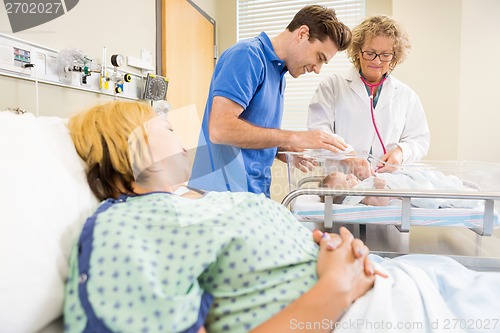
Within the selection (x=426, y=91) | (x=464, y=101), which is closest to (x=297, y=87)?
(x=426, y=91)

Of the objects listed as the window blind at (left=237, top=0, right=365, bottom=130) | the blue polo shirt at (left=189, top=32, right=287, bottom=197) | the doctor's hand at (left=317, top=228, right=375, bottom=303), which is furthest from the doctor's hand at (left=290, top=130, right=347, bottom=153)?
the window blind at (left=237, top=0, right=365, bottom=130)

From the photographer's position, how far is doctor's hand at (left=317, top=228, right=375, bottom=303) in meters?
0.76

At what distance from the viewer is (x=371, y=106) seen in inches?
83.1

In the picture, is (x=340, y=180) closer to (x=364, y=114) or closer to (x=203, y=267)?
(x=364, y=114)

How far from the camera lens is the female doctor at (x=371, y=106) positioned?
2.00m

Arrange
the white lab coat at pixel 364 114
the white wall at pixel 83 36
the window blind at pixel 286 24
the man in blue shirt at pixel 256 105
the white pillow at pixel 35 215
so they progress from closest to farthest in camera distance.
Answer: the white pillow at pixel 35 215 < the man in blue shirt at pixel 256 105 < the white wall at pixel 83 36 < the white lab coat at pixel 364 114 < the window blind at pixel 286 24

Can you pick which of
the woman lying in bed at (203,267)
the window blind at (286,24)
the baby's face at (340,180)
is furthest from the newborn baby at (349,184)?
the window blind at (286,24)

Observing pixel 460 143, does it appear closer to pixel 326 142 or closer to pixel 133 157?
Answer: pixel 326 142

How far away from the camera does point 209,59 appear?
3.62 meters

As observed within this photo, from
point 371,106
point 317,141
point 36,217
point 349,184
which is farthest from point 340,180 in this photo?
point 36,217

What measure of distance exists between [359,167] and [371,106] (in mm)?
709

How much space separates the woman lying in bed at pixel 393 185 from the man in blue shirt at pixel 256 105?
142 millimetres

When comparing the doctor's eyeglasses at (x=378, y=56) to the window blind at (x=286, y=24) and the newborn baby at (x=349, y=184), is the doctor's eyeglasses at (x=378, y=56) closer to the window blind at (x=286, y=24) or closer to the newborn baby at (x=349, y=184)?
the newborn baby at (x=349, y=184)

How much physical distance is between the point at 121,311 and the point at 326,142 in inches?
43.2
